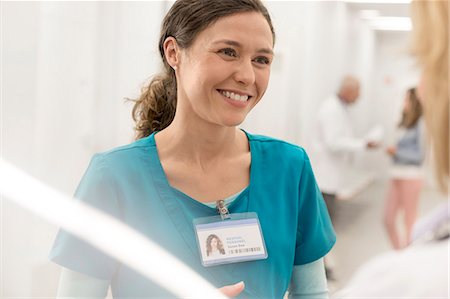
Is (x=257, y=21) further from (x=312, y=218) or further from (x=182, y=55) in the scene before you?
(x=312, y=218)

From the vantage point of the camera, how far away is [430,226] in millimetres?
662

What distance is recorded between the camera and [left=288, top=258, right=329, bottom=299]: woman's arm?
3.11 feet

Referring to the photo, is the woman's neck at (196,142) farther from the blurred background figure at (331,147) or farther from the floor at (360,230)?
the floor at (360,230)

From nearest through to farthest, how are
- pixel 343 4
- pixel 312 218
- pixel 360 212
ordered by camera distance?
pixel 312 218, pixel 343 4, pixel 360 212

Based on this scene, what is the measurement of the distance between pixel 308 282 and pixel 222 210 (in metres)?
0.20

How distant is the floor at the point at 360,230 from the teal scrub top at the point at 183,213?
115cm

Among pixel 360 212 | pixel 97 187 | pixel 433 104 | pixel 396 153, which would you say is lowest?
pixel 360 212

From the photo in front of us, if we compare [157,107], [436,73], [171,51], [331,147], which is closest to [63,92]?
[157,107]

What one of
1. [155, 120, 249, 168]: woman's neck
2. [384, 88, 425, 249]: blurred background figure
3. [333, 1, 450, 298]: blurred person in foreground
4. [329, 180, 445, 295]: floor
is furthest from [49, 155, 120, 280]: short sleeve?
[384, 88, 425, 249]: blurred background figure

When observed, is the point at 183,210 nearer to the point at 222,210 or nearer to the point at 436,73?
the point at 222,210

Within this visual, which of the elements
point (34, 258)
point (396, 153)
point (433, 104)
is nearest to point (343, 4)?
point (396, 153)

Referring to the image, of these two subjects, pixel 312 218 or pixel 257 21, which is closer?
pixel 257 21

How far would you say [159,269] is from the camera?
0.88 metres

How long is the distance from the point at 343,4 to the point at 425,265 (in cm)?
254
